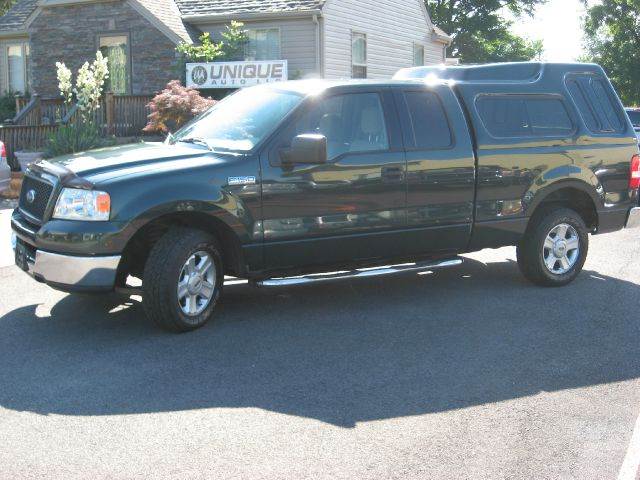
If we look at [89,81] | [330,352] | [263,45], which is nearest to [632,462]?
[330,352]

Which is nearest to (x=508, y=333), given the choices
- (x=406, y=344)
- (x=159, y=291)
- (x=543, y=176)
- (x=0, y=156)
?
(x=406, y=344)

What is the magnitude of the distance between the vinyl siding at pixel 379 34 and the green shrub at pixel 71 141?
26.9 ft

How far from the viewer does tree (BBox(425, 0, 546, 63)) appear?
1866 inches

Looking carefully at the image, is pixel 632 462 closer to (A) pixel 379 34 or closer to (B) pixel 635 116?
(B) pixel 635 116

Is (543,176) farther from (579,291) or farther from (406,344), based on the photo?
(406,344)

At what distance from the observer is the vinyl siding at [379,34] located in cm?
2169

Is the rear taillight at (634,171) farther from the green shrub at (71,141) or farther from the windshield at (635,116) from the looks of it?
the windshield at (635,116)

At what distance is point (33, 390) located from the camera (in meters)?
5.01

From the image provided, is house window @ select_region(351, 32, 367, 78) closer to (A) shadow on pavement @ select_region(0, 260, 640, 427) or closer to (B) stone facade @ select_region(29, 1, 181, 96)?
(B) stone facade @ select_region(29, 1, 181, 96)

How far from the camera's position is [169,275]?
6012 millimetres

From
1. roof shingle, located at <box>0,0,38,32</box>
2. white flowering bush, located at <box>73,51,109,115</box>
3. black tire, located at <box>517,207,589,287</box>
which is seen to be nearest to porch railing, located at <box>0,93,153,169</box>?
white flowering bush, located at <box>73,51,109,115</box>

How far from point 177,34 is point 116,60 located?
230 centimetres

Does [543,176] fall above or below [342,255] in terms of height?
above

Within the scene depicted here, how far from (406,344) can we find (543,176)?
2.60 metres
